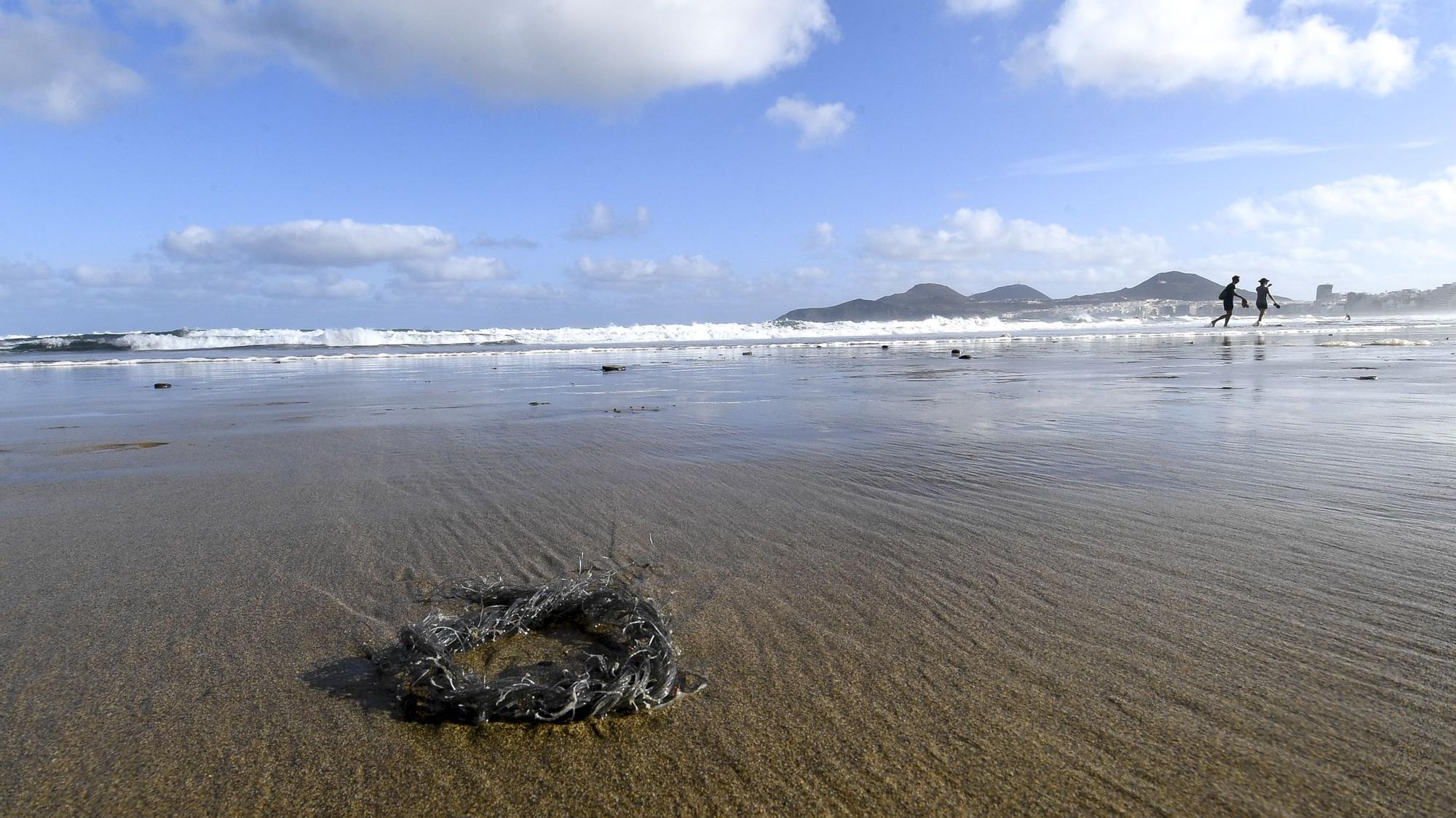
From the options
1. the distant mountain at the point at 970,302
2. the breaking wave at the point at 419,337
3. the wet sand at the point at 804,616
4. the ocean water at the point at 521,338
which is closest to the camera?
the wet sand at the point at 804,616

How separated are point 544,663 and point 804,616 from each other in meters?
0.78

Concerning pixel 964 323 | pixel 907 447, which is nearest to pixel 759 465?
pixel 907 447

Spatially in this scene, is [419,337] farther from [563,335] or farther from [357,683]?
[357,683]

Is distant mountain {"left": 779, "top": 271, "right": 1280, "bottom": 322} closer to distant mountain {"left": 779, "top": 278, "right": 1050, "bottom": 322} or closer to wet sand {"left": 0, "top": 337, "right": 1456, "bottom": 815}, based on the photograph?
distant mountain {"left": 779, "top": 278, "right": 1050, "bottom": 322}

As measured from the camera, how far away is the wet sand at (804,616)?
1.47 meters

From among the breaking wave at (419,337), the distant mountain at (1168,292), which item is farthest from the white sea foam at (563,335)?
the distant mountain at (1168,292)

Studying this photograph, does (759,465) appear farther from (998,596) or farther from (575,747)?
(575,747)

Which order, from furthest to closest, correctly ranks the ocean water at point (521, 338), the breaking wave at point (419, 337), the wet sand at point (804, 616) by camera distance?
the breaking wave at point (419, 337), the ocean water at point (521, 338), the wet sand at point (804, 616)

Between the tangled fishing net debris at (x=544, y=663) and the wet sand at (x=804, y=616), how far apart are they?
7 centimetres

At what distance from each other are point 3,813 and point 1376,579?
11.8ft

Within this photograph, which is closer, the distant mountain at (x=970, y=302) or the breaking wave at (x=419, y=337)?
the breaking wave at (x=419, y=337)

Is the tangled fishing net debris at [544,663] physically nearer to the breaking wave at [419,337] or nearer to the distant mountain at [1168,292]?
the breaking wave at [419,337]

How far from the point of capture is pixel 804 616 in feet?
7.45

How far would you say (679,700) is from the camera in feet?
5.85
